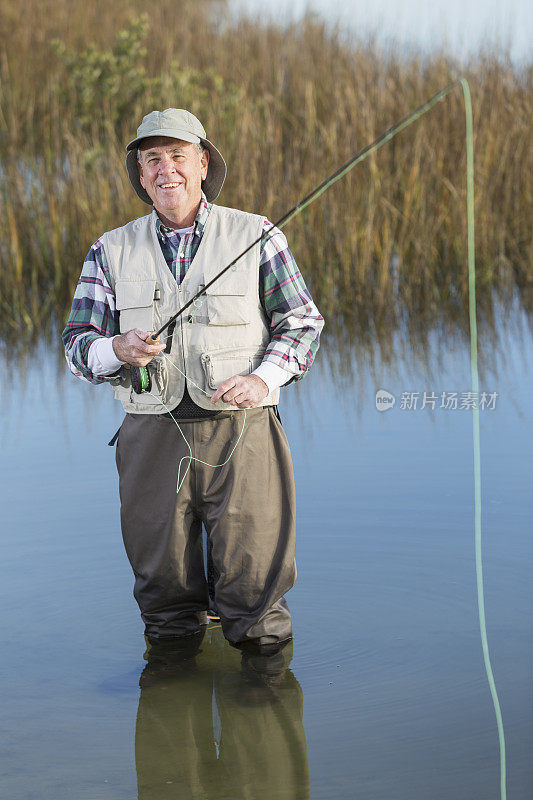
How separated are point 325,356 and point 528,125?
9.36ft

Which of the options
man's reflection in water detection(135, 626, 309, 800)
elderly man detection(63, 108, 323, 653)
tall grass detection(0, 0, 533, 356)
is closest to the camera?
man's reflection in water detection(135, 626, 309, 800)

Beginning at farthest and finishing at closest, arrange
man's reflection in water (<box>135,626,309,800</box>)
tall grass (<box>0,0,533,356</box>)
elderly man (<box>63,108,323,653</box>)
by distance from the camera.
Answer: tall grass (<box>0,0,533,356</box>)
elderly man (<box>63,108,323,653</box>)
man's reflection in water (<box>135,626,309,800</box>)

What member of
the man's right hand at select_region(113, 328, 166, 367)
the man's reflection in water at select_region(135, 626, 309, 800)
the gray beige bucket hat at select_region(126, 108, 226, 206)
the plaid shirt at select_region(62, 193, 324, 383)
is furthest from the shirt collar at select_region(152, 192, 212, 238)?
the man's reflection in water at select_region(135, 626, 309, 800)

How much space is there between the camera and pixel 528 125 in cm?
899

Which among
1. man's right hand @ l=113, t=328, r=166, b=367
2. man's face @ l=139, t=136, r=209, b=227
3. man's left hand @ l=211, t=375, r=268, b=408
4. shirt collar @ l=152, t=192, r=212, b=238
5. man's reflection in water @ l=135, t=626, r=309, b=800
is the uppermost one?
man's face @ l=139, t=136, r=209, b=227

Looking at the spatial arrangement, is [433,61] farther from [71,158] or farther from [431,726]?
[431,726]

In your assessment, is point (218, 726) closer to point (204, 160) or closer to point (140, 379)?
point (140, 379)

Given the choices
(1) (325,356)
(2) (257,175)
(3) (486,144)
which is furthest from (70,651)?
(3) (486,144)

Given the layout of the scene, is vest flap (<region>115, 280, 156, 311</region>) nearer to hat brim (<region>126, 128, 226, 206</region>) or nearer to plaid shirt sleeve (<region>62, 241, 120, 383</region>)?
plaid shirt sleeve (<region>62, 241, 120, 383</region>)

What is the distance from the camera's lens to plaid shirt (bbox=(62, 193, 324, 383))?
321cm

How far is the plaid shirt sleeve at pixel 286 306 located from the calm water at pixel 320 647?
0.87m

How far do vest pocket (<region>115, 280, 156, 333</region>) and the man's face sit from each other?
20cm

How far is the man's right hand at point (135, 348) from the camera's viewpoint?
3.07 m

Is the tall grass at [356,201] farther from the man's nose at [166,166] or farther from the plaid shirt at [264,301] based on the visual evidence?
the man's nose at [166,166]
